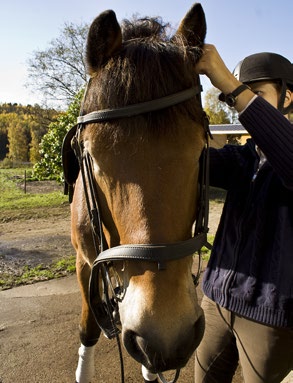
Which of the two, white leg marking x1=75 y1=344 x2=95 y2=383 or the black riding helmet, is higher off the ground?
the black riding helmet

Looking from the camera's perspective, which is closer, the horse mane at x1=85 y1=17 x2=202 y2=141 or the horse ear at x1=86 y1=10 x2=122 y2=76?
the horse mane at x1=85 y1=17 x2=202 y2=141

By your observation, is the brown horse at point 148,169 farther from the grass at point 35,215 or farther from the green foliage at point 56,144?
Result: the green foliage at point 56,144

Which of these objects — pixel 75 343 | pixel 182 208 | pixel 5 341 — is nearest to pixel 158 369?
pixel 182 208

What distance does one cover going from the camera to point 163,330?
1.28 m

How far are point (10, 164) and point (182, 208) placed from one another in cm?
4164

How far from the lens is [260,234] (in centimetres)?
166

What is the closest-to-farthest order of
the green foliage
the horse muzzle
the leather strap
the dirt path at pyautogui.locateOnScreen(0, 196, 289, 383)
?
the horse muzzle
the leather strap
the dirt path at pyautogui.locateOnScreen(0, 196, 289, 383)
the green foliage

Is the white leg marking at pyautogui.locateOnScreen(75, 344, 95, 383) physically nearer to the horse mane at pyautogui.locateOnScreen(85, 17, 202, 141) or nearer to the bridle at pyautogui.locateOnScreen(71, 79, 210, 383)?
the bridle at pyautogui.locateOnScreen(71, 79, 210, 383)

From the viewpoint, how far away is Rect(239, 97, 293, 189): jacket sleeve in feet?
4.88

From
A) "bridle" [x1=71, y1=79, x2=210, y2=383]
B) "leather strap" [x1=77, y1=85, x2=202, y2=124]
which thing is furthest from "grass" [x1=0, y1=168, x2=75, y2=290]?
"leather strap" [x1=77, y1=85, x2=202, y2=124]

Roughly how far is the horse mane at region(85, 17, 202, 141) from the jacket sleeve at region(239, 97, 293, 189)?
28 centimetres

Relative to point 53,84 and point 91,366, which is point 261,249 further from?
point 53,84

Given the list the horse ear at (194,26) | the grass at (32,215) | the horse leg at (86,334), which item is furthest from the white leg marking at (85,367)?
the horse ear at (194,26)

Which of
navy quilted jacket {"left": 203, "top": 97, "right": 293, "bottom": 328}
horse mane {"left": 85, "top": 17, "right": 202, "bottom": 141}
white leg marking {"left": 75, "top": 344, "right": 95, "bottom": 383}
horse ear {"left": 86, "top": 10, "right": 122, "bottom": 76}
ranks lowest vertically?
white leg marking {"left": 75, "top": 344, "right": 95, "bottom": 383}
